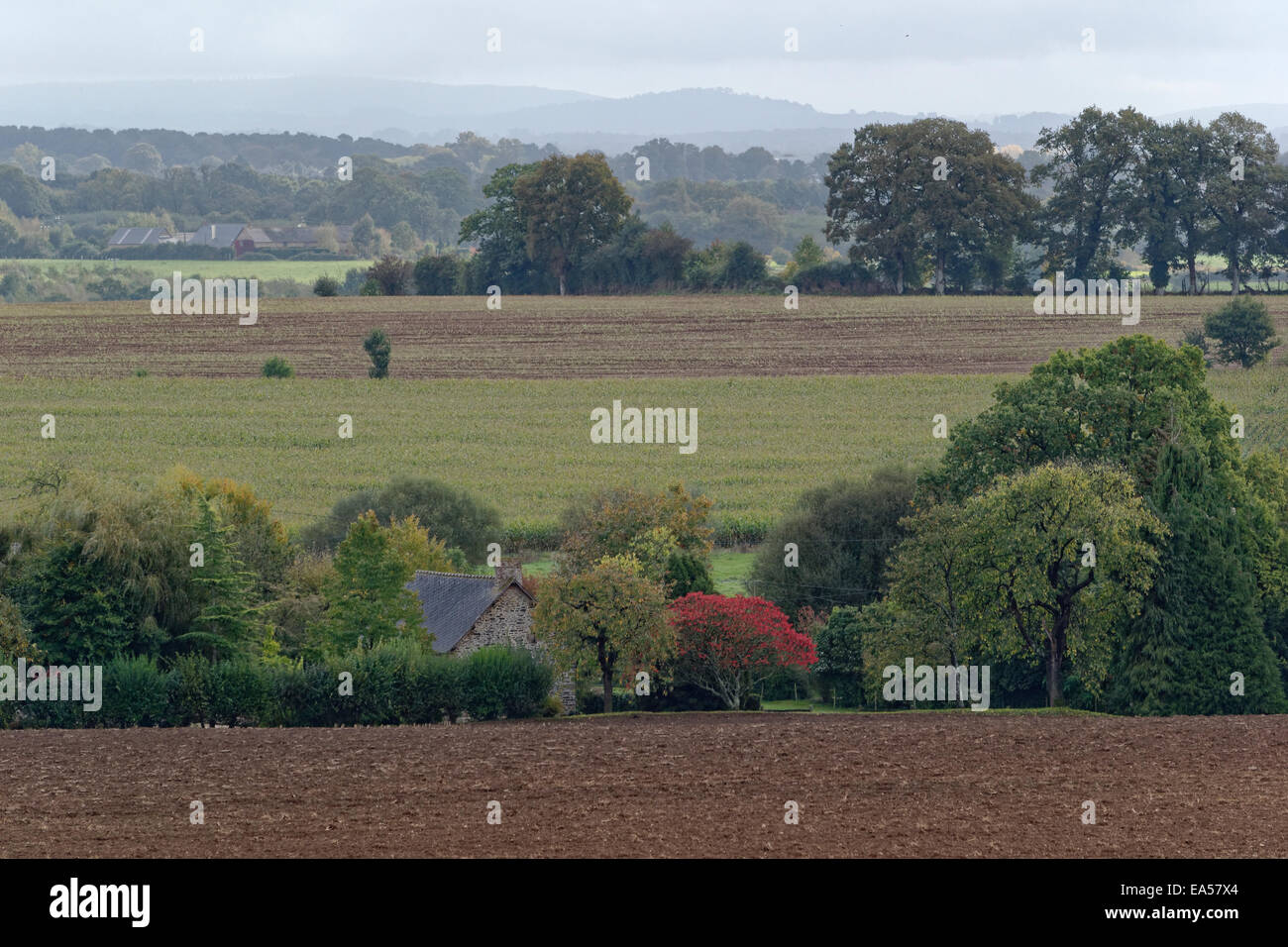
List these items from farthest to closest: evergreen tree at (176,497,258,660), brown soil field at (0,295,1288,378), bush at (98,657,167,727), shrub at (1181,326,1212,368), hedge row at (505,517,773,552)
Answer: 1. brown soil field at (0,295,1288,378)
2. shrub at (1181,326,1212,368)
3. hedge row at (505,517,773,552)
4. evergreen tree at (176,497,258,660)
5. bush at (98,657,167,727)

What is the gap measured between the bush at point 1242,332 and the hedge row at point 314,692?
5964 cm

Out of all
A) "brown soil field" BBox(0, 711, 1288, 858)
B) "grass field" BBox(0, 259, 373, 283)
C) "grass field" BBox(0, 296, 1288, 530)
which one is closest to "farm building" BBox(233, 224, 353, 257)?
"grass field" BBox(0, 259, 373, 283)

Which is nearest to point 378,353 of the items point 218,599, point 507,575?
point 507,575

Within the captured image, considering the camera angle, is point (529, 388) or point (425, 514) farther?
point (529, 388)

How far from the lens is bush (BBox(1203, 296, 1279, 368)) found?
81.1 meters

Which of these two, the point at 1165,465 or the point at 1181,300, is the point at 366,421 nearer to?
the point at 1165,465

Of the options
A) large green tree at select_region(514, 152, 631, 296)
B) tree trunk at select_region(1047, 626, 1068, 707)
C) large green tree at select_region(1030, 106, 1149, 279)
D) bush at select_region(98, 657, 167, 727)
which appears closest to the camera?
bush at select_region(98, 657, 167, 727)

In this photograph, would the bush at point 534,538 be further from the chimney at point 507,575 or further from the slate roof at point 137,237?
the slate roof at point 137,237

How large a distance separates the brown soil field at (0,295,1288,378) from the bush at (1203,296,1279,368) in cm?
484

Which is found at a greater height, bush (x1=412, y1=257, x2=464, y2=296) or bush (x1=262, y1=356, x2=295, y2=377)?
bush (x1=412, y1=257, x2=464, y2=296)

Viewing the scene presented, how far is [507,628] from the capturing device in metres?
37.4

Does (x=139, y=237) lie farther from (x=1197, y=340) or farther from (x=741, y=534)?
(x=741, y=534)

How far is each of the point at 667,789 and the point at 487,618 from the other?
630 inches

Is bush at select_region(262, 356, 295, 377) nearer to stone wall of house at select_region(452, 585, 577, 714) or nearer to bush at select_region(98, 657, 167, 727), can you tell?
stone wall of house at select_region(452, 585, 577, 714)
